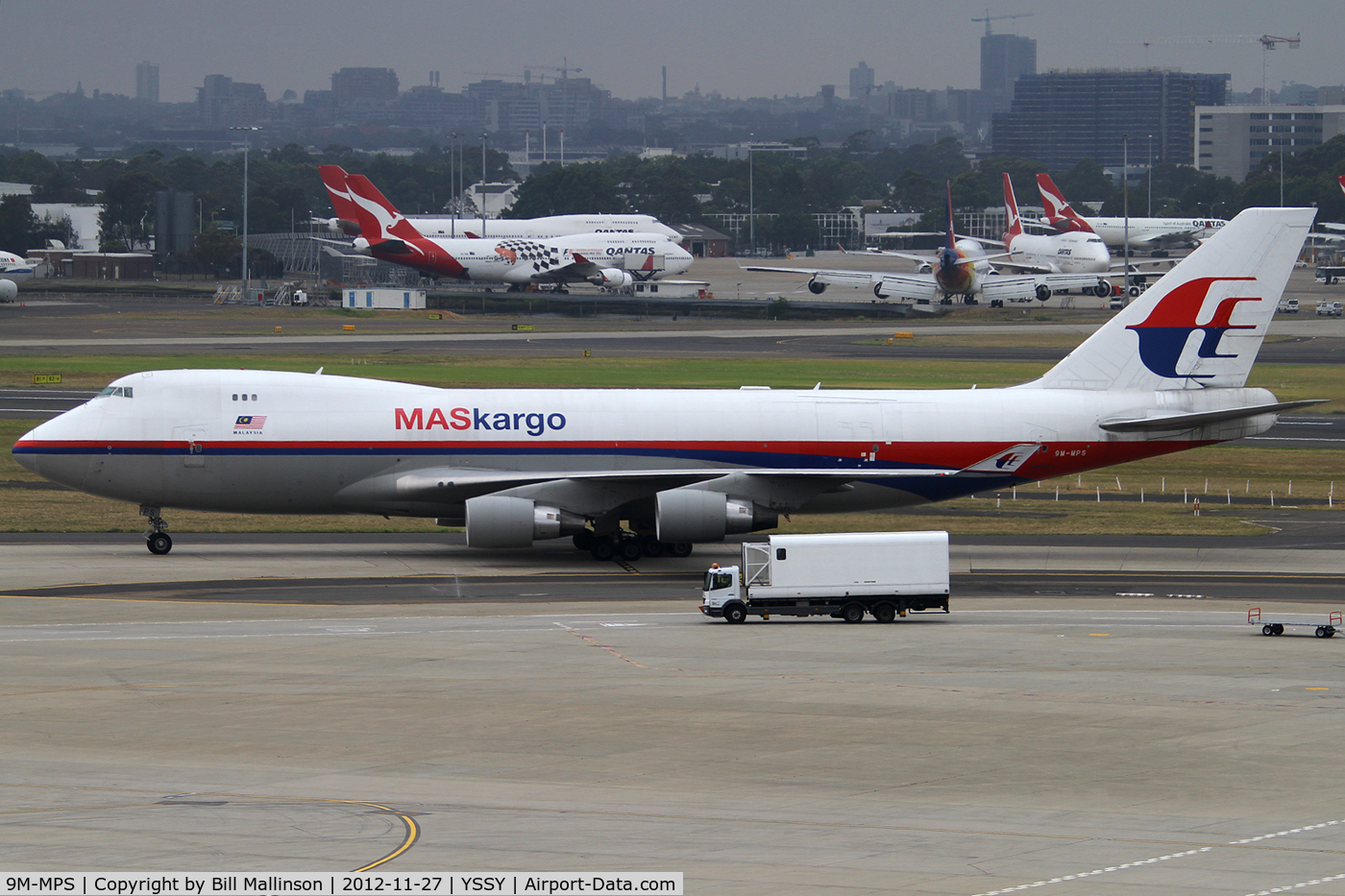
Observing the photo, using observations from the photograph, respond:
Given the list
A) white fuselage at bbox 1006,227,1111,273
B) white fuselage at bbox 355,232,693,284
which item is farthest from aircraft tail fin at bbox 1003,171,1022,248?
white fuselage at bbox 355,232,693,284

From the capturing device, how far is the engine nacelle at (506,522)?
4644 cm

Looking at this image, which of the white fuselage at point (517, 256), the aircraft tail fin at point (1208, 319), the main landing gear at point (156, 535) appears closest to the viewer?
the main landing gear at point (156, 535)

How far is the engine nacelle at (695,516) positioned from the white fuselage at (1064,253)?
13881 cm


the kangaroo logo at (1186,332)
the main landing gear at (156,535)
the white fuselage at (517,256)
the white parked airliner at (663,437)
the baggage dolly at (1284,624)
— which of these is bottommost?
the baggage dolly at (1284,624)

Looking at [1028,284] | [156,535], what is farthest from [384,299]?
[156,535]

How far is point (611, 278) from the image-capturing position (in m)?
174

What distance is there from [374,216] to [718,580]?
139 metres

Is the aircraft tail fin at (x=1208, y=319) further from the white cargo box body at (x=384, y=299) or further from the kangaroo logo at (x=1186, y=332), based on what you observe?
the white cargo box body at (x=384, y=299)

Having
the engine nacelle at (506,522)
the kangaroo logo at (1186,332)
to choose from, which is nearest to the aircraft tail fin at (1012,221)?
the kangaroo logo at (1186,332)

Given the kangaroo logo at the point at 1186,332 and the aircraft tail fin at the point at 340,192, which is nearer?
the kangaroo logo at the point at 1186,332

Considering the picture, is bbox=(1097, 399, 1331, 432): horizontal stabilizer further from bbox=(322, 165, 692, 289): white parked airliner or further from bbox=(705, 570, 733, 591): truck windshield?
bbox=(322, 165, 692, 289): white parked airliner

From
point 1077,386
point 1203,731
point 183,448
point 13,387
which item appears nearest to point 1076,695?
point 1203,731

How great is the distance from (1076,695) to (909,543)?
880 cm

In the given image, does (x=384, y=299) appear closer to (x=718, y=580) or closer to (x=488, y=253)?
(x=488, y=253)
